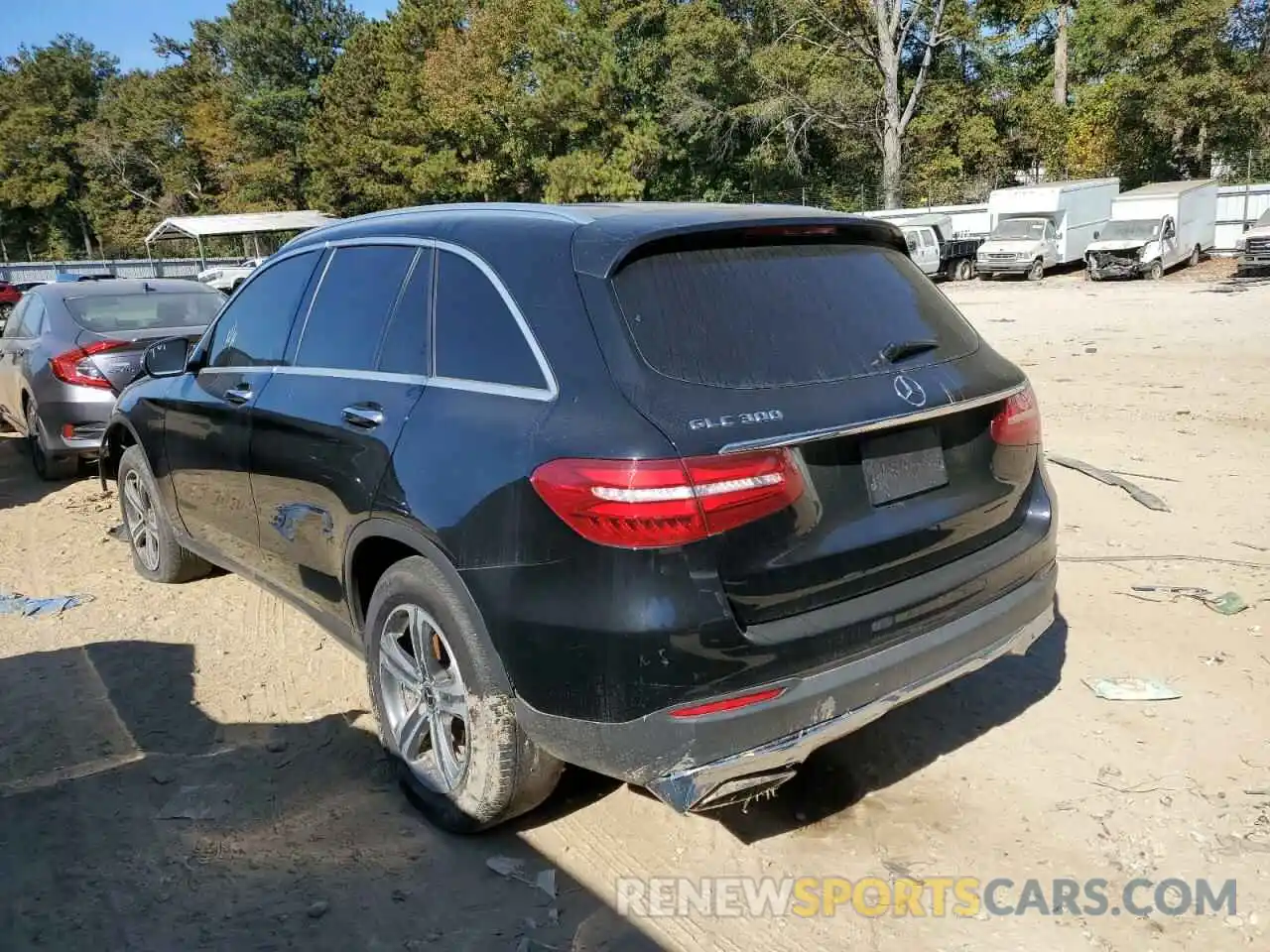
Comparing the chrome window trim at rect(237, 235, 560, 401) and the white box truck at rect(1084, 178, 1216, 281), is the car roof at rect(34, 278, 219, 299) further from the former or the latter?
the white box truck at rect(1084, 178, 1216, 281)

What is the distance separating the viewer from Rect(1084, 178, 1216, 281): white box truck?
26422 mm

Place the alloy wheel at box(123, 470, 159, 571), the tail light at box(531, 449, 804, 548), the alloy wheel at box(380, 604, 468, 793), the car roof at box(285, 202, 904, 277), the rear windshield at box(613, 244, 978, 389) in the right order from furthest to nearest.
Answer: the alloy wheel at box(123, 470, 159, 571) → the alloy wheel at box(380, 604, 468, 793) → the car roof at box(285, 202, 904, 277) → the rear windshield at box(613, 244, 978, 389) → the tail light at box(531, 449, 804, 548)

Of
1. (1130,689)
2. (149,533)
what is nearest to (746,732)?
(1130,689)

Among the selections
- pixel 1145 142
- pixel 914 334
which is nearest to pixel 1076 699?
pixel 914 334

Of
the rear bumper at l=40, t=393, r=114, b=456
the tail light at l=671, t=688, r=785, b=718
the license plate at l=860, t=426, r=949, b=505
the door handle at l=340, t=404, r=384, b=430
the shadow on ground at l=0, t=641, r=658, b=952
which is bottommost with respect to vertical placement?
the shadow on ground at l=0, t=641, r=658, b=952

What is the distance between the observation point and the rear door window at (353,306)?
3.35 m

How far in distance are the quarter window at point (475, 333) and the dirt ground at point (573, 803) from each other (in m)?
1.45

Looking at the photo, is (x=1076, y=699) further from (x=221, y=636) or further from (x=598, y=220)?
(x=221, y=636)

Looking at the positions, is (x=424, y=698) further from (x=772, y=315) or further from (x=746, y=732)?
(x=772, y=315)

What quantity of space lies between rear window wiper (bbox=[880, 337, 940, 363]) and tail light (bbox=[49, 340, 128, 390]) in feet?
20.9

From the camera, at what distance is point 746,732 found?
2455 millimetres

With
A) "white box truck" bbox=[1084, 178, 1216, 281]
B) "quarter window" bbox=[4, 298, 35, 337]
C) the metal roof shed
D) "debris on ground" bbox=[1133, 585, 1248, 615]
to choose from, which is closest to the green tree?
the metal roof shed

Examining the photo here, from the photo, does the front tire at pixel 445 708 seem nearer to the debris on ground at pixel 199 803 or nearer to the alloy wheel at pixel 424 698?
the alloy wheel at pixel 424 698

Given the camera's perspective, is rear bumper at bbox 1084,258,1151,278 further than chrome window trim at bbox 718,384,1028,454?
Yes
